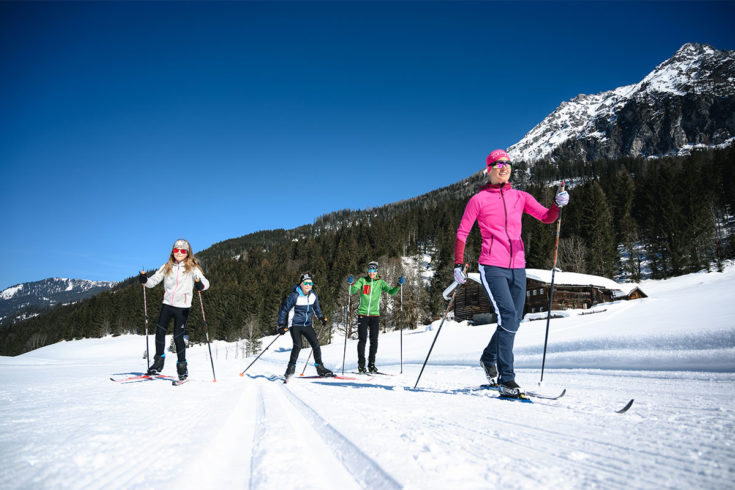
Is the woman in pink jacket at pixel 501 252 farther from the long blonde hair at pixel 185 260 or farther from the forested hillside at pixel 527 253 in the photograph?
the forested hillside at pixel 527 253

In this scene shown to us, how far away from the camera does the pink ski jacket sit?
3457 mm

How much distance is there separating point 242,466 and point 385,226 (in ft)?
266

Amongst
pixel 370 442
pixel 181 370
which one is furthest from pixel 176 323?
pixel 370 442

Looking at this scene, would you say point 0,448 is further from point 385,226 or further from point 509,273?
point 385,226

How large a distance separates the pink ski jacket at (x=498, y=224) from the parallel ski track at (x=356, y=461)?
6.89 ft

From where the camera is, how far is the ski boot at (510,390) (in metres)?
2.98

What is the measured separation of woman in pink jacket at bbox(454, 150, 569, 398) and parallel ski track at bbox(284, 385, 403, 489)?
196cm

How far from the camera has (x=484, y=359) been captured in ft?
12.3

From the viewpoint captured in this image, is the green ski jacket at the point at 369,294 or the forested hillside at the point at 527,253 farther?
the forested hillside at the point at 527,253

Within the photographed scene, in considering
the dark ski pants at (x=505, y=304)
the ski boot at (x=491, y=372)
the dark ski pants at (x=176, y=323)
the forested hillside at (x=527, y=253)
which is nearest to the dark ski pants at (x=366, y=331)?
the dark ski pants at (x=176, y=323)

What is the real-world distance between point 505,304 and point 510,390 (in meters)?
0.79

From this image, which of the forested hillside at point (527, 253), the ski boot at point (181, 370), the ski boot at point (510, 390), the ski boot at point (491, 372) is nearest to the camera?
the ski boot at point (510, 390)

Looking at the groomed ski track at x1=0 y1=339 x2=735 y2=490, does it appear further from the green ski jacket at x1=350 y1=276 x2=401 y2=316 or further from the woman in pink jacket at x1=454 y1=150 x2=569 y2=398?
the green ski jacket at x1=350 y1=276 x2=401 y2=316

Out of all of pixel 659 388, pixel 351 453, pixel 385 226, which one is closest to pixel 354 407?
pixel 351 453
